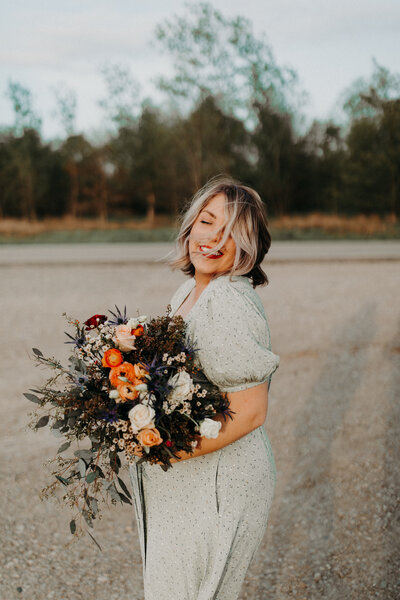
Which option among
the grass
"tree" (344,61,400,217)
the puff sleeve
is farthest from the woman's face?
"tree" (344,61,400,217)

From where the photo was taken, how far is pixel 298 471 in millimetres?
4688

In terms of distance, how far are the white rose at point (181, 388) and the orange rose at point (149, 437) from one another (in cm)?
10

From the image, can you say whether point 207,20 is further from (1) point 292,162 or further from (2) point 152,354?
(2) point 152,354

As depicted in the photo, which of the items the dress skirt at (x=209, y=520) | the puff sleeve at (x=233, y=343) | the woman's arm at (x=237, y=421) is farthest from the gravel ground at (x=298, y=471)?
the puff sleeve at (x=233, y=343)

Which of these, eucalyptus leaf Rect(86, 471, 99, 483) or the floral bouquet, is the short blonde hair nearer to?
the floral bouquet

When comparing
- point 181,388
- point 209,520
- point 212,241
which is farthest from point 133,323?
point 209,520

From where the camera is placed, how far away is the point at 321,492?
4309 mm

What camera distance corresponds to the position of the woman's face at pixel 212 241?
192 cm

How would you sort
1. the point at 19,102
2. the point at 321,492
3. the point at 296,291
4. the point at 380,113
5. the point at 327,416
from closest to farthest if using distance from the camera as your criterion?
the point at 321,492 → the point at 327,416 → the point at 296,291 → the point at 380,113 → the point at 19,102

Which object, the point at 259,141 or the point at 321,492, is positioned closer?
the point at 321,492

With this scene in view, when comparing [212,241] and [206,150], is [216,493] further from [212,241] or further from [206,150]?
[206,150]

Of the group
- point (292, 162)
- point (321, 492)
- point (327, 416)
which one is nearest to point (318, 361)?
point (327, 416)

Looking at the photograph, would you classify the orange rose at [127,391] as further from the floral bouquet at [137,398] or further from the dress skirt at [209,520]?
the dress skirt at [209,520]

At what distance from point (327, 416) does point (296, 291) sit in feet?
18.0
